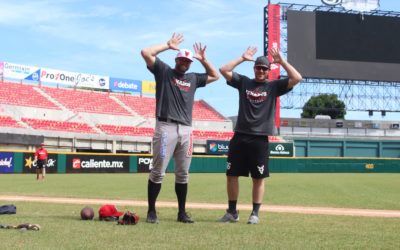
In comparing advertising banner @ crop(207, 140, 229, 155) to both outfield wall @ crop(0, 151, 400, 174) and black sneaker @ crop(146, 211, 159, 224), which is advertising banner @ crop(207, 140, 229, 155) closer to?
outfield wall @ crop(0, 151, 400, 174)

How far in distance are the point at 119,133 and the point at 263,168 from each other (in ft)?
118

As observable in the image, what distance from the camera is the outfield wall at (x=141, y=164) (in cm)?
2914

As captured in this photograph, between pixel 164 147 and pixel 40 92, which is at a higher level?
pixel 40 92

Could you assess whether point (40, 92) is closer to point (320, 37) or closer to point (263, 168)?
point (320, 37)

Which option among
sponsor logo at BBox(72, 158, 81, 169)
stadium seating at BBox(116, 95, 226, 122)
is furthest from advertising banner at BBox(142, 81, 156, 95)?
sponsor logo at BBox(72, 158, 81, 169)

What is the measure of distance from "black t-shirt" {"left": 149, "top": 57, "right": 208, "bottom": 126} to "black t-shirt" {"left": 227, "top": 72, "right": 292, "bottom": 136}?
740 mm

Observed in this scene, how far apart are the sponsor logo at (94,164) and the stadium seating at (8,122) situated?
22.4 feet

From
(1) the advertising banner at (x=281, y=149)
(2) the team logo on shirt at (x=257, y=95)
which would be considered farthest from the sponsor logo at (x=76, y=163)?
(2) the team logo on shirt at (x=257, y=95)

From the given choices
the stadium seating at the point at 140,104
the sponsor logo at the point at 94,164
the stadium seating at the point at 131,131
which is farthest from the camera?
the stadium seating at the point at 140,104

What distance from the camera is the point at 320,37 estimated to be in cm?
4422

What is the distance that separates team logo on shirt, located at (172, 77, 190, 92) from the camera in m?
6.53

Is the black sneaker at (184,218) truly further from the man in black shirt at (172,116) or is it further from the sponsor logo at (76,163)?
the sponsor logo at (76,163)

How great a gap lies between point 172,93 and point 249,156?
4.26ft

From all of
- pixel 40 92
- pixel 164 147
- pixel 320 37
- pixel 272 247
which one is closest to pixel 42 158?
pixel 164 147
